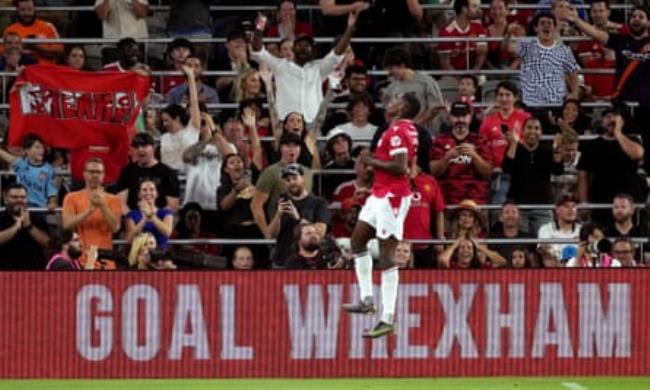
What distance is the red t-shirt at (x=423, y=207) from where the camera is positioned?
2039 centimetres

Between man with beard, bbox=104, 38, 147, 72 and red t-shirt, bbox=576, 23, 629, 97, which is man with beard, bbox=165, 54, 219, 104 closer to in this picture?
man with beard, bbox=104, 38, 147, 72

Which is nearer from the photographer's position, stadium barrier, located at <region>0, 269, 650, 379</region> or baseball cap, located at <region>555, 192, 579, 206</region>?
stadium barrier, located at <region>0, 269, 650, 379</region>

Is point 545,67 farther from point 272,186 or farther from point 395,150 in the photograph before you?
point 395,150

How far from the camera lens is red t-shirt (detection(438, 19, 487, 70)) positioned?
24047 millimetres

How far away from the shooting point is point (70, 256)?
19250mm

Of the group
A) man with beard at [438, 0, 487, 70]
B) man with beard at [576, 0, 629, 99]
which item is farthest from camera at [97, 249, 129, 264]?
man with beard at [576, 0, 629, 99]

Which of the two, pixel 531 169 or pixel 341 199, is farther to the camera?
pixel 531 169

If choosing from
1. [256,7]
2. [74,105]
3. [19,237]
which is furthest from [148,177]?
[256,7]

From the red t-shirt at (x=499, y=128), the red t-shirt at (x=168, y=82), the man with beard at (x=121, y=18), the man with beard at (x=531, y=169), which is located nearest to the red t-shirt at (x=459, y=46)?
the red t-shirt at (x=499, y=128)

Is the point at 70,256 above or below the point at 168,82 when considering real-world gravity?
below

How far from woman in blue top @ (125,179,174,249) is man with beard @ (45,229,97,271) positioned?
1.93ft

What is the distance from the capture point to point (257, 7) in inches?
989

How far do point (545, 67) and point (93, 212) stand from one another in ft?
20.2

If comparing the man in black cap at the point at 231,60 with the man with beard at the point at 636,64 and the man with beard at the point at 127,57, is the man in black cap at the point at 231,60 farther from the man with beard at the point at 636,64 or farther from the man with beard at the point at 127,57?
the man with beard at the point at 636,64
